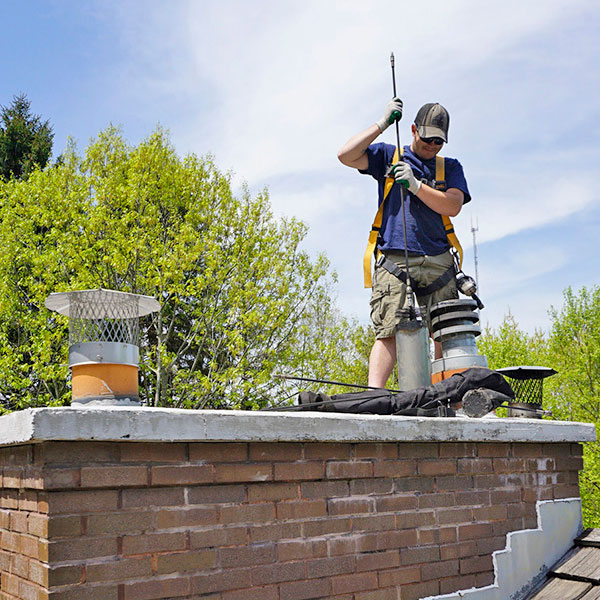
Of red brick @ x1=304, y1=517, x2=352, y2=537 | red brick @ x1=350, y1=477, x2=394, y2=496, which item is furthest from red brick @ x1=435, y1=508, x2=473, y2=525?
red brick @ x1=304, y1=517, x2=352, y2=537

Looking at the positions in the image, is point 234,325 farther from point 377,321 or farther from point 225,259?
point 377,321

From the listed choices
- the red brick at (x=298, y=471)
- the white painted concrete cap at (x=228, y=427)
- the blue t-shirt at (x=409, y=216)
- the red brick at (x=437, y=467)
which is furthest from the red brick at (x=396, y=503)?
the blue t-shirt at (x=409, y=216)

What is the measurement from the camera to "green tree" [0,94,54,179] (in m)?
19.2

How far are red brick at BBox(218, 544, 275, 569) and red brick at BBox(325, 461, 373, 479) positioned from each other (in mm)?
411

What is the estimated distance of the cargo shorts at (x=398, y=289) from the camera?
440cm

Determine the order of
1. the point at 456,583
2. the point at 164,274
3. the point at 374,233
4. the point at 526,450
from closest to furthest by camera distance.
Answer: the point at 456,583 → the point at 526,450 → the point at 374,233 → the point at 164,274

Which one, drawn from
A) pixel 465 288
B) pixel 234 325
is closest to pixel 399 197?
pixel 465 288

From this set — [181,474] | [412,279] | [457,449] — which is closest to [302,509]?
[181,474]

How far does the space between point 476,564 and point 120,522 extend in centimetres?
199

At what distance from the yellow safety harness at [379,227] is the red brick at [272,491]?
213 centimetres

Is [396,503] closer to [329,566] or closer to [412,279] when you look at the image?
[329,566]

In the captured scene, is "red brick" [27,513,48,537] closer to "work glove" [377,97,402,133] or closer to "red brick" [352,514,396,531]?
"red brick" [352,514,396,531]

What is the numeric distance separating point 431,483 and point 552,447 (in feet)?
3.79

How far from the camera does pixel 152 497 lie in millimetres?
2357
